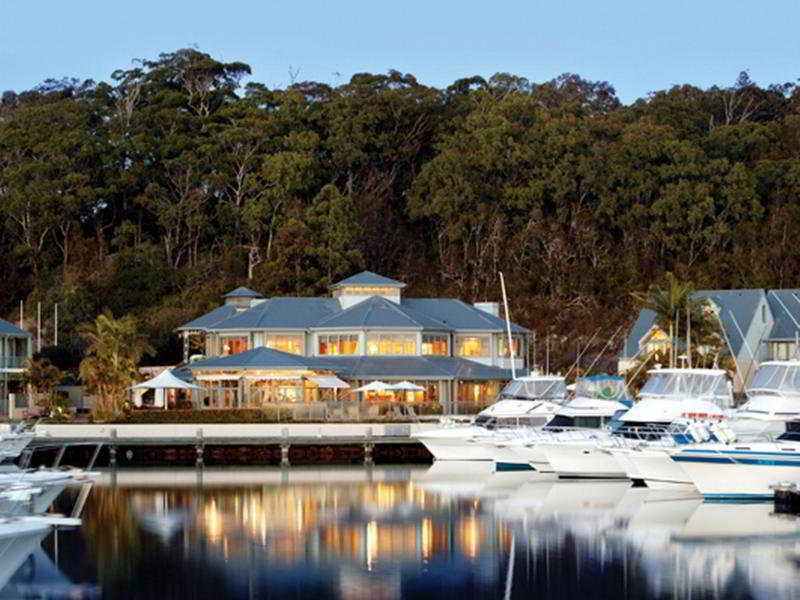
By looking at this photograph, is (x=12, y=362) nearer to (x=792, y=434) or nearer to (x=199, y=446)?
(x=199, y=446)

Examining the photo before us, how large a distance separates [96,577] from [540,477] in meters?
25.5

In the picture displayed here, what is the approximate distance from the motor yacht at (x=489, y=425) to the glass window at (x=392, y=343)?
16982 millimetres

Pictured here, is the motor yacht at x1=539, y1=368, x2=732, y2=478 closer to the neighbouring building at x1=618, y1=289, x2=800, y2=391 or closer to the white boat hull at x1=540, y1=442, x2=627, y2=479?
the white boat hull at x1=540, y1=442, x2=627, y2=479

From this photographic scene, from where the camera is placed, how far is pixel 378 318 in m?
80.4

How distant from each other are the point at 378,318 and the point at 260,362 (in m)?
7.99

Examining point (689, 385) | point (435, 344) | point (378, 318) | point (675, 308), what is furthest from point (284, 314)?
point (689, 385)

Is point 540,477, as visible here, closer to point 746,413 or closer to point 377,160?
Result: point 746,413

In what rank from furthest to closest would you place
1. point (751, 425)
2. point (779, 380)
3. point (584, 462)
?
point (584, 462) → point (779, 380) → point (751, 425)

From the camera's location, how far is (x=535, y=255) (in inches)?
A: 3932

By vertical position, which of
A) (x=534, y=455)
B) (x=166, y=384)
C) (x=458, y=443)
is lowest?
(x=534, y=455)

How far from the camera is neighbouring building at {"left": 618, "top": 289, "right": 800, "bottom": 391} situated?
83.7 m

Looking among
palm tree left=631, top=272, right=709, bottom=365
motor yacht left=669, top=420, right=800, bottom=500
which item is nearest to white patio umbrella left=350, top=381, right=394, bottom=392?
palm tree left=631, top=272, right=709, bottom=365

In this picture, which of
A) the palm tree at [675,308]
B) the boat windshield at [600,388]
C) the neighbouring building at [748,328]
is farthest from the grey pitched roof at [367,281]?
the boat windshield at [600,388]

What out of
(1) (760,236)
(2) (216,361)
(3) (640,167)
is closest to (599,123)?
(3) (640,167)
